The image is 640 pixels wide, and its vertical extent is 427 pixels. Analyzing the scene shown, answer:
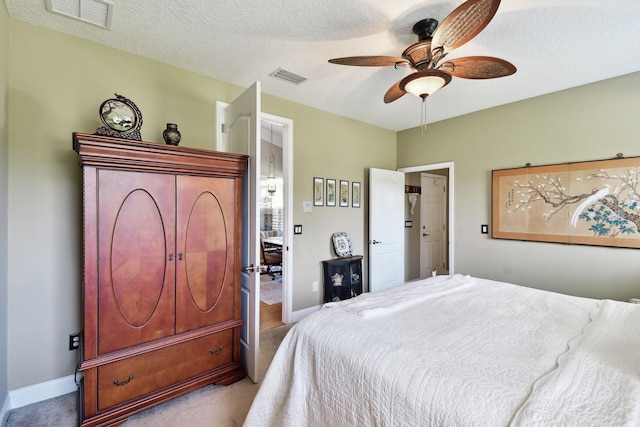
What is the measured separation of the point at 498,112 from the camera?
337 cm

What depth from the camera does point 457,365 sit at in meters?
1.10

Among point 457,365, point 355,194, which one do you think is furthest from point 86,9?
point 355,194

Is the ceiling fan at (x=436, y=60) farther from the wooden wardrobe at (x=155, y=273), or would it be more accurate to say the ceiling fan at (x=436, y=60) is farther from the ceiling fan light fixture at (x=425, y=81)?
the wooden wardrobe at (x=155, y=273)

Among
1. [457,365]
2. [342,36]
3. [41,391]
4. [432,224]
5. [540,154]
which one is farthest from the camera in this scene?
[432,224]

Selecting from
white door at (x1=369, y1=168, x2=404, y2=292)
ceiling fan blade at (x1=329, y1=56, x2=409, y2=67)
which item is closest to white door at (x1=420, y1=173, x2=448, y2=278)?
white door at (x1=369, y1=168, x2=404, y2=292)

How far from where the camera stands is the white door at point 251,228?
83.7 inches

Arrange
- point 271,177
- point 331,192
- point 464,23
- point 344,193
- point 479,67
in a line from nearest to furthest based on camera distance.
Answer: point 464,23 < point 479,67 < point 331,192 < point 344,193 < point 271,177

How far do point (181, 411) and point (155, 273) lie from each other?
0.95 meters

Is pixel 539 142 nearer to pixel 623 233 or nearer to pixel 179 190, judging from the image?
pixel 623 233

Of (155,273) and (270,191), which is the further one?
(270,191)

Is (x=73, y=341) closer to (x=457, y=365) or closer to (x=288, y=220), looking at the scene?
(x=288, y=220)

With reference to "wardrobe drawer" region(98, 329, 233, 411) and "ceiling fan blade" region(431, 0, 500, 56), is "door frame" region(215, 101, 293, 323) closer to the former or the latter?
"wardrobe drawer" region(98, 329, 233, 411)

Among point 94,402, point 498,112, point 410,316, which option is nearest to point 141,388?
point 94,402

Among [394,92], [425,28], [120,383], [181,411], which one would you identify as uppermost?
[425,28]
